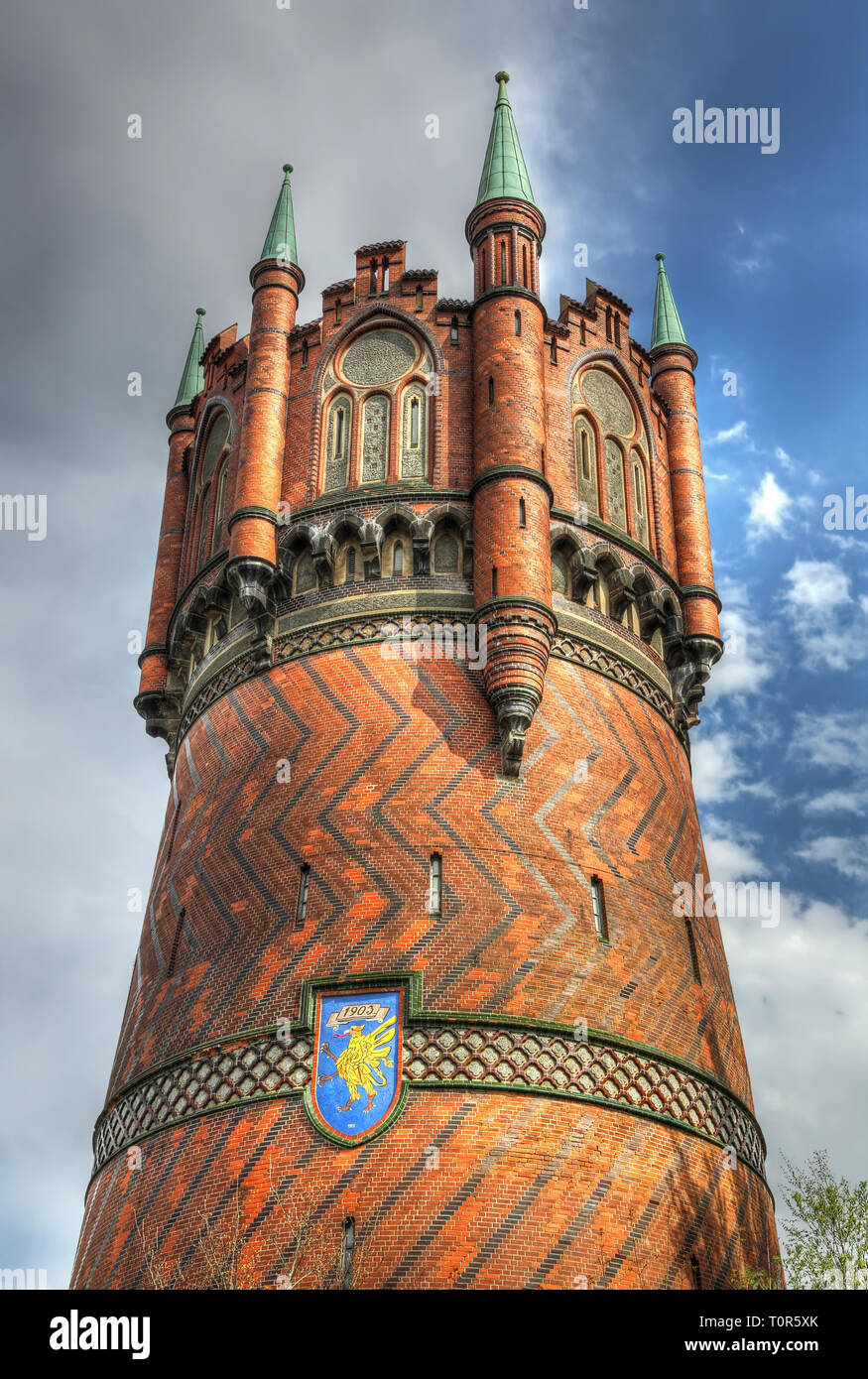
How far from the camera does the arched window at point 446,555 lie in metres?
21.2

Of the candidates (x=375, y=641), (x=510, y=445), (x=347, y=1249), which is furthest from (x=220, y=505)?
(x=347, y=1249)

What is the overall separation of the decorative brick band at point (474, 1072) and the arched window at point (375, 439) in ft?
28.2

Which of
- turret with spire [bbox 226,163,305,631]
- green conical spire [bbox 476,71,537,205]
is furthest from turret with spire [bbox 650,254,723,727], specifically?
turret with spire [bbox 226,163,305,631]

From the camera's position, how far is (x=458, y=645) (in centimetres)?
2038

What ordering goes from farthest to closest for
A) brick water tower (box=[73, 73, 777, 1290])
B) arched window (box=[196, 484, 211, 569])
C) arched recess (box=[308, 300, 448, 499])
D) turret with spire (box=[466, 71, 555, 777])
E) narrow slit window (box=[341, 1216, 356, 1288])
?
arched window (box=[196, 484, 211, 569])
arched recess (box=[308, 300, 448, 499])
turret with spire (box=[466, 71, 555, 777])
brick water tower (box=[73, 73, 777, 1290])
narrow slit window (box=[341, 1216, 356, 1288])

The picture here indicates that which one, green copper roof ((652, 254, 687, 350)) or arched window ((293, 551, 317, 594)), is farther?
green copper roof ((652, 254, 687, 350))

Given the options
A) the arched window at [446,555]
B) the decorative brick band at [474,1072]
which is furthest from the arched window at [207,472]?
the decorative brick band at [474,1072]

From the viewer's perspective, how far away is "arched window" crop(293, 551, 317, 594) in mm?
21625

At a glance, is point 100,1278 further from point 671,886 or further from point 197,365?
point 197,365

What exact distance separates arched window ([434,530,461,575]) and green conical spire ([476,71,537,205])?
5.87 meters

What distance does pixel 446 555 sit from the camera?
21.4m

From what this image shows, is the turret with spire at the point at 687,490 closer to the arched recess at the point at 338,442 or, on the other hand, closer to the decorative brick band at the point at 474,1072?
the arched recess at the point at 338,442

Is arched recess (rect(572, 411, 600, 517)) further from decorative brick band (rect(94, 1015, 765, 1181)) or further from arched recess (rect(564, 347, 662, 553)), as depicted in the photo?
decorative brick band (rect(94, 1015, 765, 1181))

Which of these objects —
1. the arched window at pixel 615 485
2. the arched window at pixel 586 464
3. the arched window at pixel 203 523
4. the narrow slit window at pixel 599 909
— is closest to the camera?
the narrow slit window at pixel 599 909
